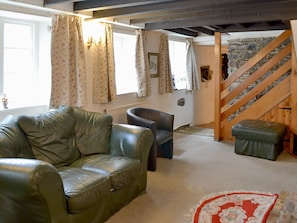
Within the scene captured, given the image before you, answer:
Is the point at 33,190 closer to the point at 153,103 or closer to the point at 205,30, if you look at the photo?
the point at 153,103

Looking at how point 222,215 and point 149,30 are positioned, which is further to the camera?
point 149,30

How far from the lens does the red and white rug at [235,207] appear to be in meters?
2.76

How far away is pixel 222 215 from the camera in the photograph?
9.29ft

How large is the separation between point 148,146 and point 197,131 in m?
3.54

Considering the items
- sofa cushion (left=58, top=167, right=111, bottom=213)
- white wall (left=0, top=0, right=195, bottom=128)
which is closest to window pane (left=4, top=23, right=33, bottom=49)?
white wall (left=0, top=0, right=195, bottom=128)

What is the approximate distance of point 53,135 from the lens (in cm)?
307

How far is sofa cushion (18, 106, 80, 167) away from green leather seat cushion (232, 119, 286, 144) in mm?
2662

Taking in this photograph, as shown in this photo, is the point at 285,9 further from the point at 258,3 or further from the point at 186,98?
the point at 186,98

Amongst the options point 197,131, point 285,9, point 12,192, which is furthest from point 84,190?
point 197,131

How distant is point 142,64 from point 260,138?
2311 mm

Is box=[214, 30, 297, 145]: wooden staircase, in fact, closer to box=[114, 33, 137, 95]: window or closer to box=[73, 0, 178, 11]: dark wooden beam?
box=[114, 33, 137, 95]: window

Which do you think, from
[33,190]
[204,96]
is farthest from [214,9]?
[204,96]

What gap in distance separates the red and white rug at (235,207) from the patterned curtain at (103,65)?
7.22 ft

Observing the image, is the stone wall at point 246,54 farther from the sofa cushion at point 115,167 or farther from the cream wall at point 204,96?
the sofa cushion at point 115,167
